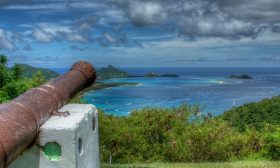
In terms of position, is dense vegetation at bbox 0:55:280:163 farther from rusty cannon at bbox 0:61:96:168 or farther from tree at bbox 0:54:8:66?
rusty cannon at bbox 0:61:96:168

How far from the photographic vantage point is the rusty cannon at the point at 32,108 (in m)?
4.71

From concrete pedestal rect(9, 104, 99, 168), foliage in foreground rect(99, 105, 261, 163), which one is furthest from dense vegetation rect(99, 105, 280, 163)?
concrete pedestal rect(9, 104, 99, 168)

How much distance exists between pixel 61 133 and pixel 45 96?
2.23 ft

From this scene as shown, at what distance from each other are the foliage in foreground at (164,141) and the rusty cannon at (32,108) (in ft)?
69.1

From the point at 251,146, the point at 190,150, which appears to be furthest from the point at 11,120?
the point at 251,146

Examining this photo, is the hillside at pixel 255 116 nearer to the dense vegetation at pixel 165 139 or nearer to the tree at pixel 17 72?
the dense vegetation at pixel 165 139

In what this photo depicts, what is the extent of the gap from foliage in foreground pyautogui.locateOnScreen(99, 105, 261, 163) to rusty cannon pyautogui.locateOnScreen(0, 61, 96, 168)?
2106 cm

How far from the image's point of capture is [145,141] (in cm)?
3303

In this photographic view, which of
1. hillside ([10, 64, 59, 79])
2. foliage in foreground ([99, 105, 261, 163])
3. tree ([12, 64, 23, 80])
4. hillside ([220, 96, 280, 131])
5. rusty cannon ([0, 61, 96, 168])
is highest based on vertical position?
rusty cannon ([0, 61, 96, 168])

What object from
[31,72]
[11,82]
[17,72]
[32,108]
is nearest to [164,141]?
[17,72]

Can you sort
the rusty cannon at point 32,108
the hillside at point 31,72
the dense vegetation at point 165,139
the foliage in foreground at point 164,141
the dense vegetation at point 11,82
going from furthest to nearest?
the foliage in foreground at point 164,141
the dense vegetation at point 165,139
the hillside at point 31,72
the dense vegetation at point 11,82
the rusty cannon at point 32,108

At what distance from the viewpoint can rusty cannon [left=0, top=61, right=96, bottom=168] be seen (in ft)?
15.5

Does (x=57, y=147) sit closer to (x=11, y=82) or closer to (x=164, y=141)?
(x=11, y=82)

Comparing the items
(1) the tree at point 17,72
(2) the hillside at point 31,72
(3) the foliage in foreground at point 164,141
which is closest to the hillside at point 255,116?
(3) the foliage in foreground at point 164,141
